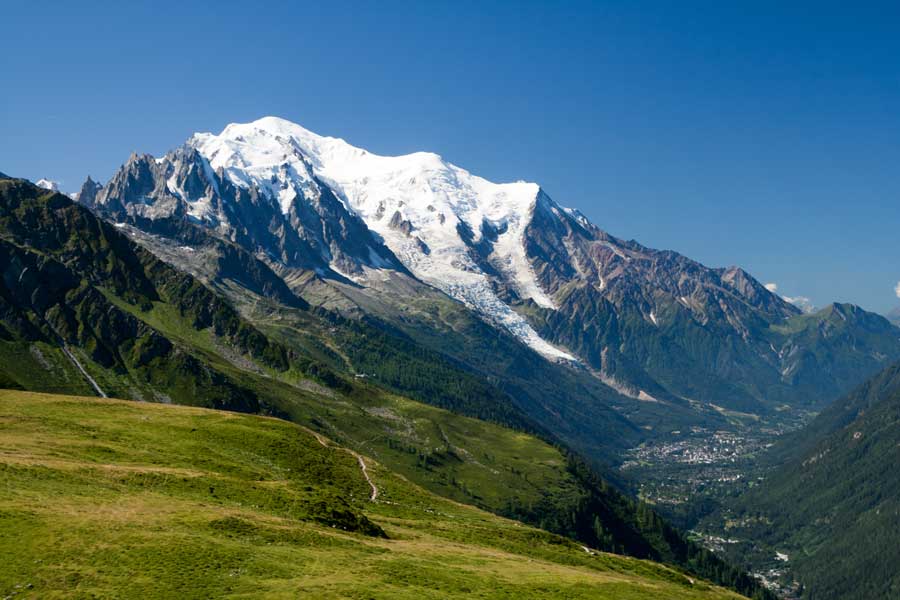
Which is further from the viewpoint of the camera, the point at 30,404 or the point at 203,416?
the point at 203,416

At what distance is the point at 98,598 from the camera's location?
64.6 m

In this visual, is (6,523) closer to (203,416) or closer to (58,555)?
(58,555)

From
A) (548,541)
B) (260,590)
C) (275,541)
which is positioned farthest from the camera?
(548,541)

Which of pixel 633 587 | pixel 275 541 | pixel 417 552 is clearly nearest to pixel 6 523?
pixel 275 541

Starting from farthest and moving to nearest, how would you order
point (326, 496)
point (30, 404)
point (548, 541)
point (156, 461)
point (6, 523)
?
point (30, 404)
point (548, 541)
point (156, 461)
point (326, 496)
point (6, 523)

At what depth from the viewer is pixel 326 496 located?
12231 centimetres

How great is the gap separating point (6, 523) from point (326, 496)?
5391cm

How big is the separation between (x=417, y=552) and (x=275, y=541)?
22760 mm

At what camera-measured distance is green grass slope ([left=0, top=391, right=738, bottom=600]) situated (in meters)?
72.1

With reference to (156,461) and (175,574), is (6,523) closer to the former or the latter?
(175,574)

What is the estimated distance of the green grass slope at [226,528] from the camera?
7206 centimetres

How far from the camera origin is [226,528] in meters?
88.6

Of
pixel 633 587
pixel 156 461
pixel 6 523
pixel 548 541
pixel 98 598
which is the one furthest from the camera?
pixel 548 541

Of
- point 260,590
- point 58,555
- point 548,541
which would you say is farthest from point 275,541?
point 548,541
